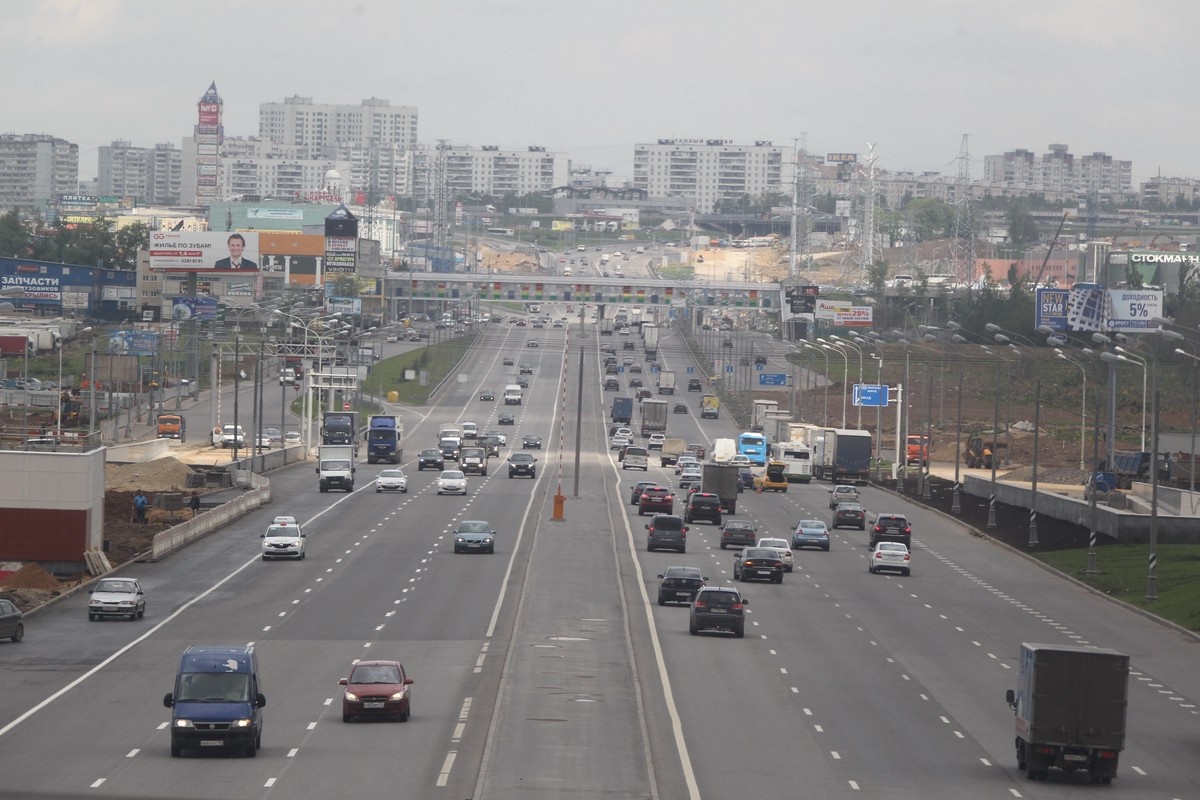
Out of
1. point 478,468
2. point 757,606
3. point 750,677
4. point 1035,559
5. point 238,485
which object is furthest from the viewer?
point 478,468

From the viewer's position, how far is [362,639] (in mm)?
42438

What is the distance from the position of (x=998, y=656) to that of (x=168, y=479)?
178ft

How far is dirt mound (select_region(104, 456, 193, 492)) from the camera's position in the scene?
8531 centimetres

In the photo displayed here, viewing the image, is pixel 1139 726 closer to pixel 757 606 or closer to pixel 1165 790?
pixel 1165 790

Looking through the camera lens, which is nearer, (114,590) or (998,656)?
(998,656)

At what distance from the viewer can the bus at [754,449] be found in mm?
108438

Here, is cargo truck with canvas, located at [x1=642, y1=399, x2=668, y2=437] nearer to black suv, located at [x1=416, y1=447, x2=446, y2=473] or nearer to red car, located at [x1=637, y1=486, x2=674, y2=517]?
black suv, located at [x1=416, y1=447, x2=446, y2=473]

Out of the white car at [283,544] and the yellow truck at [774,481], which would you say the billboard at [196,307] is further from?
the white car at [283,544]

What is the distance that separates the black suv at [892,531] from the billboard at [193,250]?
459ft

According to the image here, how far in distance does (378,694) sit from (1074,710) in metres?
11.5

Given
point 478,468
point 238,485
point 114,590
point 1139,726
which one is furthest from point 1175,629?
point 478,468

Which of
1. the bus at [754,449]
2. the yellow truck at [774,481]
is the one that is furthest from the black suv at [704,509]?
the bus at [754,449]

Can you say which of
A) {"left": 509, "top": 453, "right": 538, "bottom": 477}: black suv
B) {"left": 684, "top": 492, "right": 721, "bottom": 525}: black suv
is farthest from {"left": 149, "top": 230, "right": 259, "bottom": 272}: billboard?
{"left": 684, "top": 492, "right": 721, "bottom": 525}: black suv

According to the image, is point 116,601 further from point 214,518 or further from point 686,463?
point 686,463
